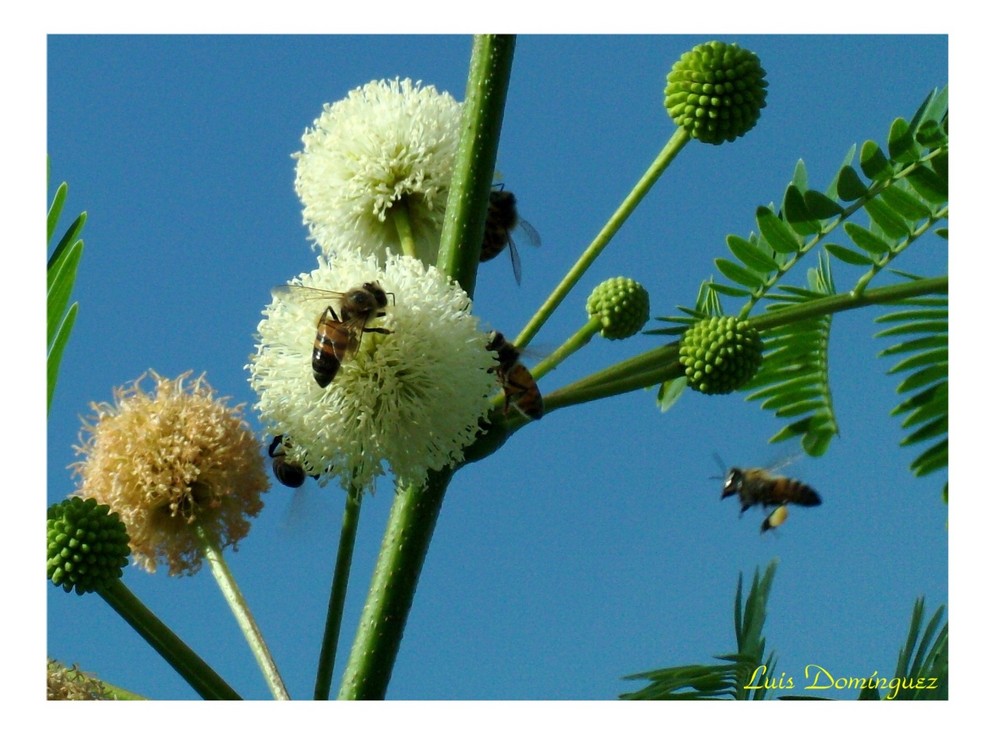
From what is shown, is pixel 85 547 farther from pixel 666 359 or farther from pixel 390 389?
pixel 666 359

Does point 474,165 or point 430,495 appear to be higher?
point 474,165

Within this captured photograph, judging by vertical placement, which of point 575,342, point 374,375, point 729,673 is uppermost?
point 575,342

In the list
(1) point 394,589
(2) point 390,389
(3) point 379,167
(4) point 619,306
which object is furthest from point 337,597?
(3) point 379,167

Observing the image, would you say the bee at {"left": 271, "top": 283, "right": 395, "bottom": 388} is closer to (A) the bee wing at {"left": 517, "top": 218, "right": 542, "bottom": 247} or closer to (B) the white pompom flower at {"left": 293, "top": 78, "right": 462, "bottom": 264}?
(B) the white pompom flower at {"left": 293, "top": 78, "right": 462, "bottom": 264}

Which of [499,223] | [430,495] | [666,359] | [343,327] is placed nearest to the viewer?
[343,327]

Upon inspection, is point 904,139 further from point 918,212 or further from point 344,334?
point 344,334

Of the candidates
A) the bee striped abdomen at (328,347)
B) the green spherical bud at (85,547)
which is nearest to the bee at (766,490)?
the bee striped abdomen at (328,347)
